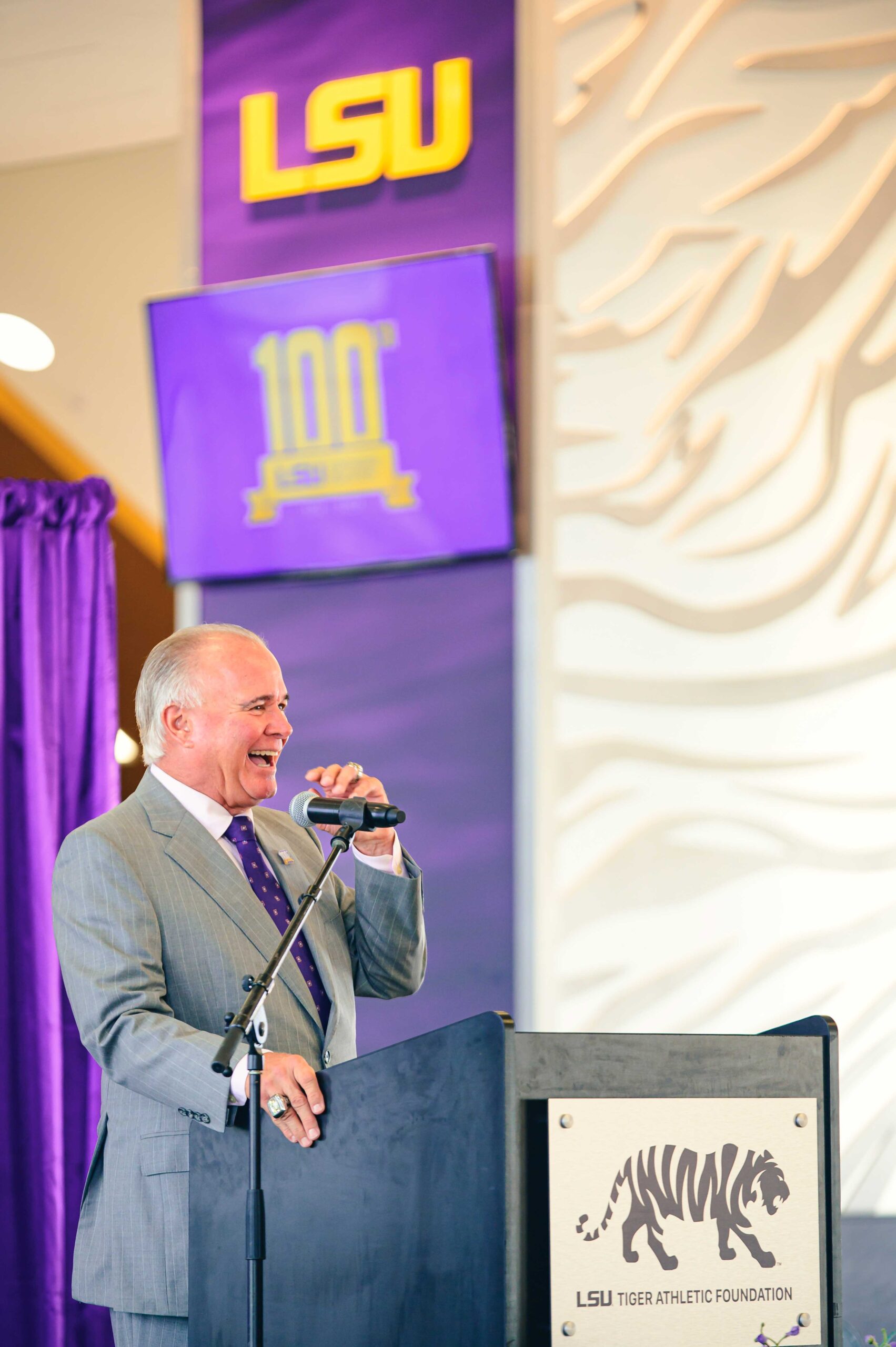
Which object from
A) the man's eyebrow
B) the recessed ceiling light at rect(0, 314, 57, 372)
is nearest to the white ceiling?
the recessed ceiling light at rect(0, 314, 57, 372)

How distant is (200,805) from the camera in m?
2.14

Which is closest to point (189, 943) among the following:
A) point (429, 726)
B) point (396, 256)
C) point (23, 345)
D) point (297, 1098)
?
point (297, 1098)

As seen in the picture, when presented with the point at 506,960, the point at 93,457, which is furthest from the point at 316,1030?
the point at 93,457

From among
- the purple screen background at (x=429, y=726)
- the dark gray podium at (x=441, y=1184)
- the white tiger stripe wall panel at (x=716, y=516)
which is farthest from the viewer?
the purple screen background at (x=429, y=726)

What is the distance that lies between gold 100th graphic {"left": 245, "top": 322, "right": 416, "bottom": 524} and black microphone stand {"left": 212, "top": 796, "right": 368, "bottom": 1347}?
6.26 ft

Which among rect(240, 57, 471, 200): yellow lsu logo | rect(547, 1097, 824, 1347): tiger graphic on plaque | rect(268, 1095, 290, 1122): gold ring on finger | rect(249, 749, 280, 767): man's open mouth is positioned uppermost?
rect(240, 57, 471, 200): yellow lsu logo

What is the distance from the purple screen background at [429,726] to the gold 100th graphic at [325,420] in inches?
9.2

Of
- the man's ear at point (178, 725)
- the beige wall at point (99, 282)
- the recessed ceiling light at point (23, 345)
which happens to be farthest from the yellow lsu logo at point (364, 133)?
the man's ear at point (178, 725)

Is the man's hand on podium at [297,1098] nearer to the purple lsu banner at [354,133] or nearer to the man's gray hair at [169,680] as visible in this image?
the man's gray hair at [169,680]

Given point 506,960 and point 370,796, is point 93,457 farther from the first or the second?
point 370,796

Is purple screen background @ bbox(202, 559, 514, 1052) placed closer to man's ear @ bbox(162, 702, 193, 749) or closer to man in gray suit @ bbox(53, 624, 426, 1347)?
man in gray suit @ bbox(53, 624, 426, 1347)

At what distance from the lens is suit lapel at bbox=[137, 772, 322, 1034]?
2.03 meters

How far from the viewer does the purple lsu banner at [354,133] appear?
11.4 ft

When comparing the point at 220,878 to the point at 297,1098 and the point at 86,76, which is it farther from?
the point at 86,76
